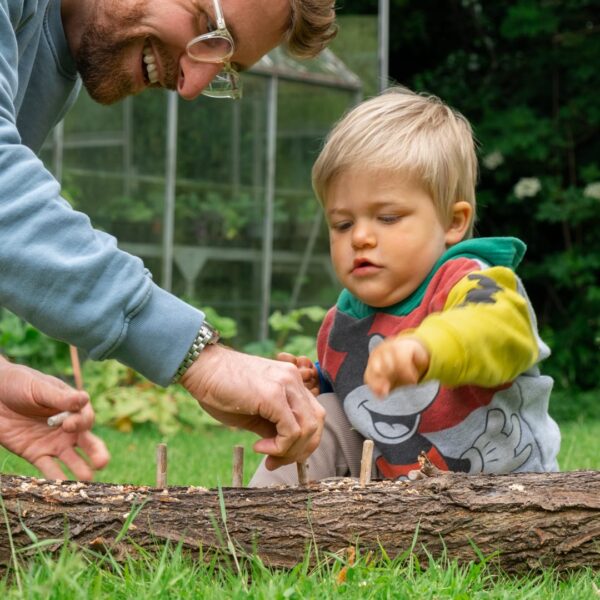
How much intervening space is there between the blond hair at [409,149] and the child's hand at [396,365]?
93cm

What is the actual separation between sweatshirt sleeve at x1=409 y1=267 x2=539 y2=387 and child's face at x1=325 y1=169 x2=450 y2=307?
0.25 meters

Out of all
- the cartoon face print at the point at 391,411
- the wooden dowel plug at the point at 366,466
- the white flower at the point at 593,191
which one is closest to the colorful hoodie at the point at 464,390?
the cartoon face print at the point at 391,411

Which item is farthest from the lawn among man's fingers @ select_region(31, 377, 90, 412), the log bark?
man's fingers @ select_region(31, 377, 90, 412)

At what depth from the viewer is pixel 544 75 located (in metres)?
11.4

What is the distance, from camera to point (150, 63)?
121 inches

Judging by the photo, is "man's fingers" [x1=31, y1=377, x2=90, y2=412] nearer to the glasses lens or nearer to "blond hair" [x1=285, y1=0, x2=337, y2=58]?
the glasses lens

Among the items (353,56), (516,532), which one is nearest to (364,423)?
(516,532)

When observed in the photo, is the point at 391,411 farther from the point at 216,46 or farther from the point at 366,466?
the point at 216,46

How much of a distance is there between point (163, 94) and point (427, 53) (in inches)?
200

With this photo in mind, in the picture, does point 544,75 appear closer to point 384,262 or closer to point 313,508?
point 384,262

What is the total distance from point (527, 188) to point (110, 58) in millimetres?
8140

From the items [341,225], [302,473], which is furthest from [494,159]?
[302,473]

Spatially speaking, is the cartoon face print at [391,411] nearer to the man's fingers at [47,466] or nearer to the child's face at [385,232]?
the child's face at [385,232]

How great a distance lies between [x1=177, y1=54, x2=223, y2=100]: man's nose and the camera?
2979mm
